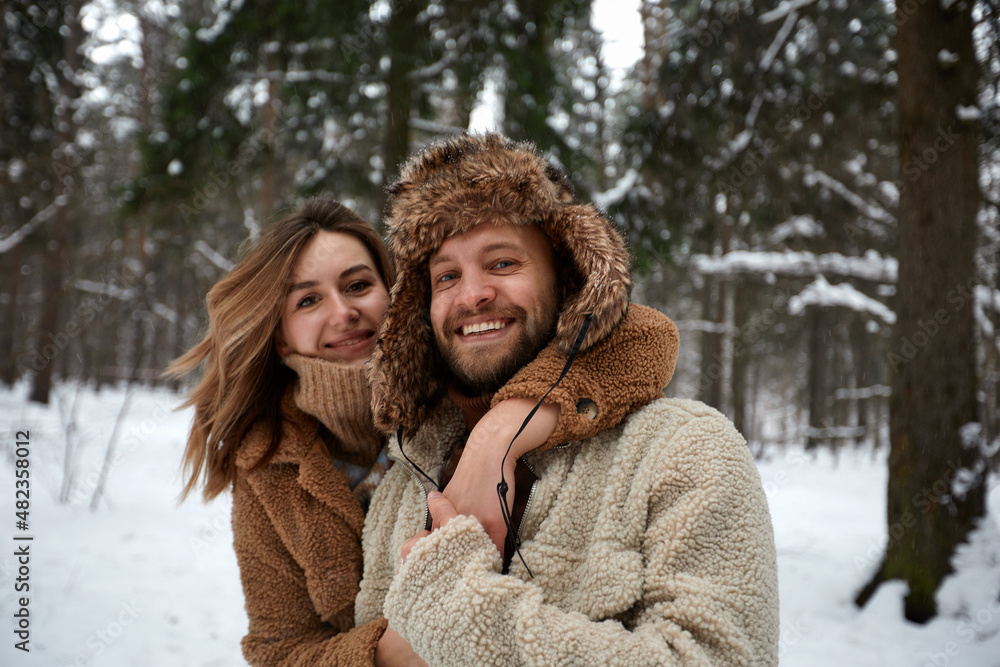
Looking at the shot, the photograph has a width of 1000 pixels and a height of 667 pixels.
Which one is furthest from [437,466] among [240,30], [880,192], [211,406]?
[880,192]

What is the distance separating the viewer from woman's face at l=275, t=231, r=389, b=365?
220 centimetres

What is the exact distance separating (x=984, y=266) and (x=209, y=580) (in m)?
8.64

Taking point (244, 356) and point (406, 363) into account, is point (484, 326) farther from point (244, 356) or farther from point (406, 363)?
point (244, 356)

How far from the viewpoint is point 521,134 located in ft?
18.4

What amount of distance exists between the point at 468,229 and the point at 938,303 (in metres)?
3.78

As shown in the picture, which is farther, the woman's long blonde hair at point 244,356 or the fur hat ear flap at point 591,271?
the woman's long blonde hair at point 244,356

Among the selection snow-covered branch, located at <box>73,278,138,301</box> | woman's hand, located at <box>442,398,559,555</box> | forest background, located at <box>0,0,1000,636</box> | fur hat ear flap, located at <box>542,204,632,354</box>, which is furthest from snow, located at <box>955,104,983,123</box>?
snow-covered branch, located at <box>73,278,138,301</box>

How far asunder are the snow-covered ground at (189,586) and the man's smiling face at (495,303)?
149 cm

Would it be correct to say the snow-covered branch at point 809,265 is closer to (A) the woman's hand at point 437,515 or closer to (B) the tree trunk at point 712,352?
(A) the woman's hand at point 437,515

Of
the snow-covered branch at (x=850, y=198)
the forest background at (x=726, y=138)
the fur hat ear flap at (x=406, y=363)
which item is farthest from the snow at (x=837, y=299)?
the fur hat ear flap at (x=406, y=363)

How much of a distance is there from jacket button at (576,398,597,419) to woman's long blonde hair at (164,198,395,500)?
1.23m

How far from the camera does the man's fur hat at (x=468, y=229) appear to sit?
1.70 metres

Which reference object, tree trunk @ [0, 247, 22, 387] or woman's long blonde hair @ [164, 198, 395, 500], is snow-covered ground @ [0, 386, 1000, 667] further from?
tree trunk @ [0, 247, 22, 387]

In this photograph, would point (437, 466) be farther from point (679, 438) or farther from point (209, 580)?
point (209, 580)
